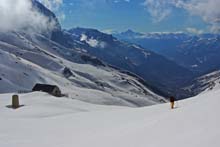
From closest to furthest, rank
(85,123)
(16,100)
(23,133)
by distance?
(23,133), (85,123), (16,100)

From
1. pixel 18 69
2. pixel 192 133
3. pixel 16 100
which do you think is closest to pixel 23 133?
pixel 192 133

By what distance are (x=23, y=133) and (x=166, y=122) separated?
859cm

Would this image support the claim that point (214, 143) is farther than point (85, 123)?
No

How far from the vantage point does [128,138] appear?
49.1 ft

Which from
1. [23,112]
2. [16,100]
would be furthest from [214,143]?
[16,100]

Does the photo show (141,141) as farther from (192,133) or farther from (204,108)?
(204,108)

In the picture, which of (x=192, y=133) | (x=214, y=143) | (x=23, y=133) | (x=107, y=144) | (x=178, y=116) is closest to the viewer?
(x=214, y=143)

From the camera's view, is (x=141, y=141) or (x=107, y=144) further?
(x=107, y=144)

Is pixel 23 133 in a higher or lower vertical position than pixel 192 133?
lower

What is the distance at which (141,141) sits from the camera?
1393 centimetres

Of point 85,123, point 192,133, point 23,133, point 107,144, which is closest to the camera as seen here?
point 192,133

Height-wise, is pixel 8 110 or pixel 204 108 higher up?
pixel 204 108

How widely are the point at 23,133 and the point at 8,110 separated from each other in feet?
41.7

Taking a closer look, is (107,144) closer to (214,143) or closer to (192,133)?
(192,133)
